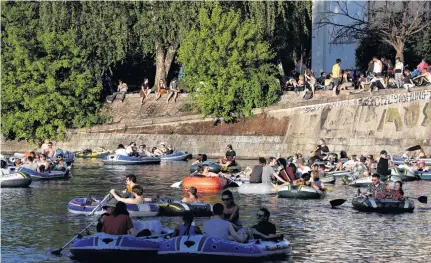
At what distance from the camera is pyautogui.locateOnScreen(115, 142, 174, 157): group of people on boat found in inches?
Result: 2251

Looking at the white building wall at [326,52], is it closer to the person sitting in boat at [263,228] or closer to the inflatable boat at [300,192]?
the inflatable boat at [300,192]

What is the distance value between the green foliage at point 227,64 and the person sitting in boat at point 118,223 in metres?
38.8

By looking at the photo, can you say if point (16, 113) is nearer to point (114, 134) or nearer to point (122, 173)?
point (114, 134)

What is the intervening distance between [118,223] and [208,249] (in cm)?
228

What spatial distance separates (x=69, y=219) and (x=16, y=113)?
36.8m

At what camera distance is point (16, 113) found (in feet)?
220

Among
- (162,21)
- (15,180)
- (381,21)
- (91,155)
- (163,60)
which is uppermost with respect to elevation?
(381,21)

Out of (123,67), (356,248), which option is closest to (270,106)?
(123,67)

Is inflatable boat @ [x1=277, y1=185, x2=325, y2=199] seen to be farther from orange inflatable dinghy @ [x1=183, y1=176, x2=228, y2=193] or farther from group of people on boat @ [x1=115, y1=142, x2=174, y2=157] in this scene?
group of people on boat @ [x1=115, y1=142, x2=174, y2=157]

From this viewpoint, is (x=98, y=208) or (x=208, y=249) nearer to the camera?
(x=208, y=249)

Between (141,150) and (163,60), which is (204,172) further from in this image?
(163,60)

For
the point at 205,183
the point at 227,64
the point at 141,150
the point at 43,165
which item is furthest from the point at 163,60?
the point at 205,183

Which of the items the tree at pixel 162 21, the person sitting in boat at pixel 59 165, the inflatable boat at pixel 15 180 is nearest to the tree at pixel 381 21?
the tree at pixel 162 21

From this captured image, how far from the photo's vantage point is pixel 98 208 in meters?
31.5
